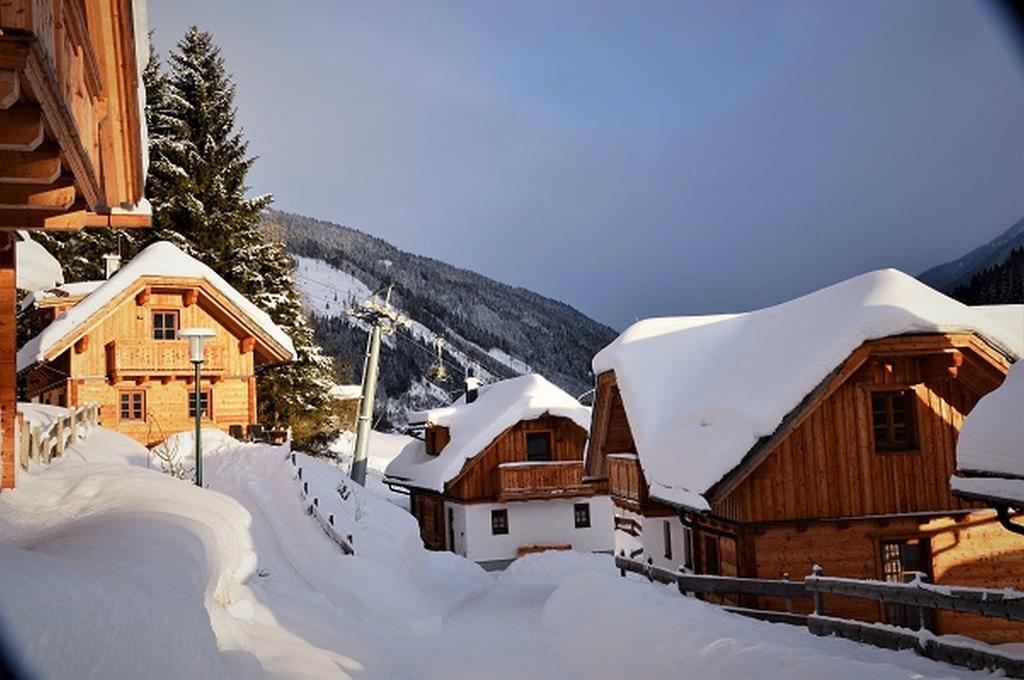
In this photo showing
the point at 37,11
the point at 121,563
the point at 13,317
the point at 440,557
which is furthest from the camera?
the point at 440,557

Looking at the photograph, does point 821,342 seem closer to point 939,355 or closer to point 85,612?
point 939,355

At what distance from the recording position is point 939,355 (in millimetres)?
16047

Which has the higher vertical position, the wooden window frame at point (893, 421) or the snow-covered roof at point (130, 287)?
the snow-covered roof at point (130, 287)

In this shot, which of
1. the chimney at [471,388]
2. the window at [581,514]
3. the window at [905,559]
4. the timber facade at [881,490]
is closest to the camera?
the timber facade at [881,490]

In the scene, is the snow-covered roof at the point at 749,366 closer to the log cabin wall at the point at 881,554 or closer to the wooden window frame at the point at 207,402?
the log cabin wall at the point at 881,554

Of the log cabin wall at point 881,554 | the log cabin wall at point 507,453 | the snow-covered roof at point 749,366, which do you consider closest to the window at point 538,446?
the log cabin wall at point 507,453

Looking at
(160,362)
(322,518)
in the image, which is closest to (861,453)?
(322,518)

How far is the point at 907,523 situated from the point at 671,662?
26.3 ft

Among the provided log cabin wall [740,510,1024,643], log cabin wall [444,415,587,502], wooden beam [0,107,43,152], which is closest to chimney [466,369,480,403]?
log cabin wall [444,415,587,502]

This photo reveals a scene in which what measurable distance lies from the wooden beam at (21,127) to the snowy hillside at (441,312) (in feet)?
299

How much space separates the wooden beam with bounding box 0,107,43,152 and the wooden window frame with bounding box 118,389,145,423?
25.3 metres

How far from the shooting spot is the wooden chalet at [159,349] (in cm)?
2714

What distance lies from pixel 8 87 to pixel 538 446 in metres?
A: 30.4

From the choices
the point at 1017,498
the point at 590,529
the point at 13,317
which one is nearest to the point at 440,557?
the point at 590,529
